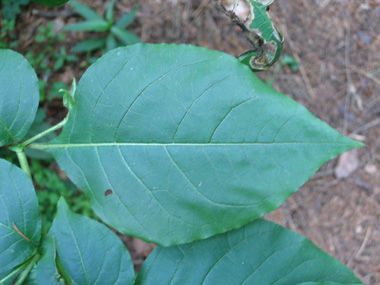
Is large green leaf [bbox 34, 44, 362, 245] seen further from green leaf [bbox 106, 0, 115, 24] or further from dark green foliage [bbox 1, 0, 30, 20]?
dark green foliage [bbox 1, 0, 30, 20]

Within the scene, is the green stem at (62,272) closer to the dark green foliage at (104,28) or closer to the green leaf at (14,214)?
the green leaf at (14,214)

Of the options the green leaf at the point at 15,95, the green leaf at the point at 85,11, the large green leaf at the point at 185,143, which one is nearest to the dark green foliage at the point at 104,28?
the green leaf at the point at 85,11

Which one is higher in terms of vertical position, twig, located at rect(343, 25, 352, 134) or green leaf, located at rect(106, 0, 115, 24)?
green leaf, located at rect(106, 0, 115, 24)

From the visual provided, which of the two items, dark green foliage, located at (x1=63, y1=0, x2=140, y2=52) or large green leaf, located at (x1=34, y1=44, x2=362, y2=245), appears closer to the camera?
large green leaf, located at (x1=34, y1=44, x2=362, y2=245)

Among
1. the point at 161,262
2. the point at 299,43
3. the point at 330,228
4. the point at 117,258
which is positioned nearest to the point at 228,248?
the point at 161,262

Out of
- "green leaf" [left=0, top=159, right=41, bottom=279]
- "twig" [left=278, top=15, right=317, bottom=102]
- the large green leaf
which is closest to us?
the large green leaf

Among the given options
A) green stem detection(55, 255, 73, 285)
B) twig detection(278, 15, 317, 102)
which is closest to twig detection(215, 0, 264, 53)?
green stem detection(55, 255, 73, 285)

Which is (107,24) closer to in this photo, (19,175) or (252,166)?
(19,175)
